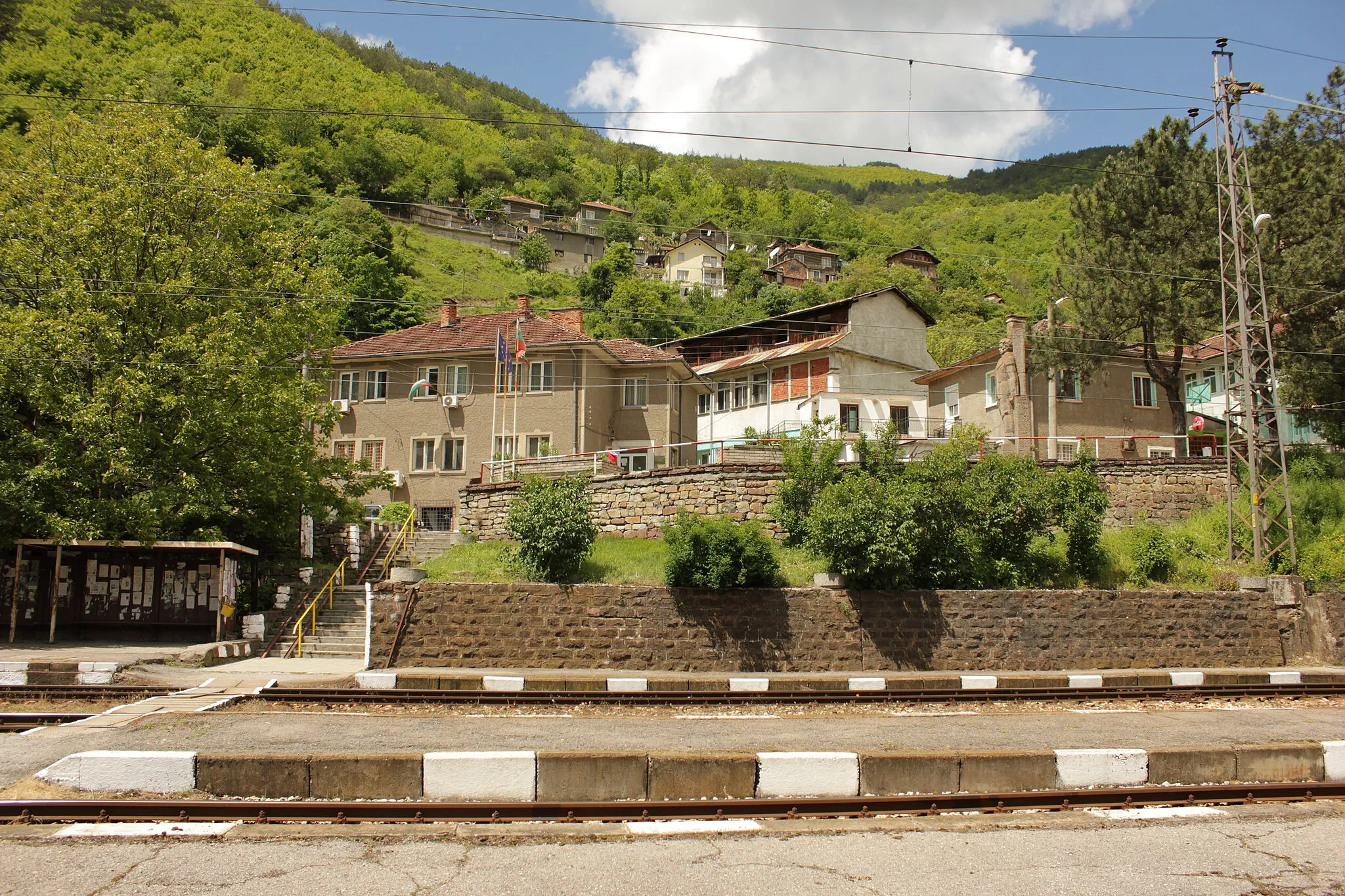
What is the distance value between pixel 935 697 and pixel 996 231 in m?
117

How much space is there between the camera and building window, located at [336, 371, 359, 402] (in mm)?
39719

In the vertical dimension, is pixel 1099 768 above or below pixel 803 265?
below

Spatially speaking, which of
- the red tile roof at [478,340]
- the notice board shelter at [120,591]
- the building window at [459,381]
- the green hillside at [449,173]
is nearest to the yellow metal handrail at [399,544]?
the notice board shelter at [120,591]

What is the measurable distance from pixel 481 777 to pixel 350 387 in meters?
34.3

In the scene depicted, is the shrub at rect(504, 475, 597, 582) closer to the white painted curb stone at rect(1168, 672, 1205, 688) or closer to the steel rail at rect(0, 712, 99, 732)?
the steel rail at rect(0, 712, 99, 732)

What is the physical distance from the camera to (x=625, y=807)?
8.20 meters

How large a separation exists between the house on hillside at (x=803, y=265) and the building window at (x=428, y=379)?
7654 cm

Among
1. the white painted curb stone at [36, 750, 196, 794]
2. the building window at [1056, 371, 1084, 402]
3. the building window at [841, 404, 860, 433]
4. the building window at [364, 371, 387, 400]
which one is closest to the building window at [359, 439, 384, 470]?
the building window at [364, 371, 387, 400]

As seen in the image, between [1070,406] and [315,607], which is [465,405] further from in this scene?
[1070,406]

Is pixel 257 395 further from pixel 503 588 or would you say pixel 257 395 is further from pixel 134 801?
pixel 134 801

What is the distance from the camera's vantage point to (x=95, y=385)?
21.0m

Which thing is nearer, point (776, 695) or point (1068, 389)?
point (776, 695)

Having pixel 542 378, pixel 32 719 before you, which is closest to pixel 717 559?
pixel 32 719

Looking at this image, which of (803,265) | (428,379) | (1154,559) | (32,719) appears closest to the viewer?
(32,719)
